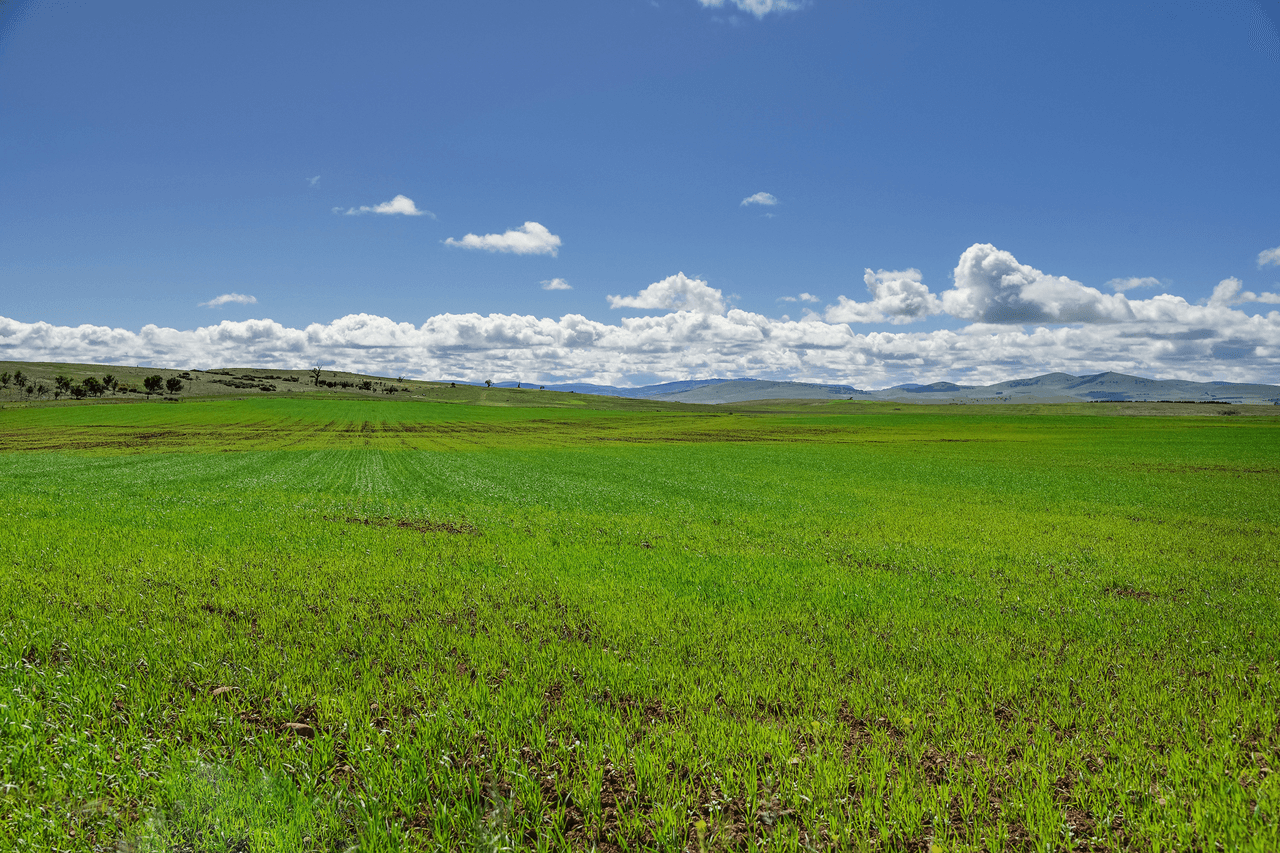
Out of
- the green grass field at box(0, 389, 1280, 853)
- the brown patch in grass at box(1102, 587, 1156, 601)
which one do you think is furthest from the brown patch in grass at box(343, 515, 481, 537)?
the brown patch in grass at box(1102, 587, 1156, 601)

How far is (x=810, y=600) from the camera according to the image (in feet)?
38.0

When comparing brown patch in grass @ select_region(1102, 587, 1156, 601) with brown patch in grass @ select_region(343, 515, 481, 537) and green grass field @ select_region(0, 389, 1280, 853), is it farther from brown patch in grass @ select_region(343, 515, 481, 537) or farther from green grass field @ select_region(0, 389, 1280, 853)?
brown patch in grass @ select_region(343, 515, 481, 537)

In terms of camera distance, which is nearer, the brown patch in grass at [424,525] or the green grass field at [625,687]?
the green grass field at [625,687]

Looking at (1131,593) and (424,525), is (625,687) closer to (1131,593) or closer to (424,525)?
(1131,593)

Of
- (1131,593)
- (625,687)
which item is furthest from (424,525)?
(1131,593)

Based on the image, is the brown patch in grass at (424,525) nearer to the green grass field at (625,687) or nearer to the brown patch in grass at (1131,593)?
the green grass field at (625,687)

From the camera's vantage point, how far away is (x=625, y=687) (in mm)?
7531

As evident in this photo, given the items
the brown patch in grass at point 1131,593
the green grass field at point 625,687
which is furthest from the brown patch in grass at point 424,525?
the brown patch in grass at point 1131,593

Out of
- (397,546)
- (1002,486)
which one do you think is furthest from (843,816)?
(1002,486)

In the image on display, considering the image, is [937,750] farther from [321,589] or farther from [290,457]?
[290,457]

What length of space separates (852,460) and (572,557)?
42.4 meters

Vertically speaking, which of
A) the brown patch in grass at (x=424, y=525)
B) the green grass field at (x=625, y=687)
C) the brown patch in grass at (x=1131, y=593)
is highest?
the green grass field at (x=625, y=687)

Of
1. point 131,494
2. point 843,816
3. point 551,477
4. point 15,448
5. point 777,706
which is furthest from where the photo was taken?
point 15,448

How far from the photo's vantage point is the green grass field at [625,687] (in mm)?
5031
